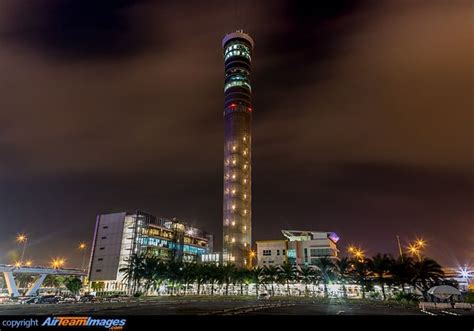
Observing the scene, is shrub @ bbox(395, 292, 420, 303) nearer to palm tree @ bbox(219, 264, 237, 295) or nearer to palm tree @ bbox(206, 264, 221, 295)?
palm tree @ bbox(219, 264, 237, 295)

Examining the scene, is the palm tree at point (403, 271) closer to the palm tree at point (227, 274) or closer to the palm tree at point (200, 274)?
the palm tree at point (227, 274)

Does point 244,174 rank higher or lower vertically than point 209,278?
higher

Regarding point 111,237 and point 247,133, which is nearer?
point 111,237

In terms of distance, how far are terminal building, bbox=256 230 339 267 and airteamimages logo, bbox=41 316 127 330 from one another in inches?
5395

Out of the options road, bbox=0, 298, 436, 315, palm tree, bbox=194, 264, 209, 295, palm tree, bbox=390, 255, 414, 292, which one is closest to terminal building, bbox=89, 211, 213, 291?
palm tree, bbox=194, 264, 209, 295

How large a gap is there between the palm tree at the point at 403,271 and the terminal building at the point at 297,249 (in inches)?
2694

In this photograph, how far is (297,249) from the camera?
508 feet

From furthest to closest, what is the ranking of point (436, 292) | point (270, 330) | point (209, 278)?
point (209, 278), point (436, 292), point (270, 330)

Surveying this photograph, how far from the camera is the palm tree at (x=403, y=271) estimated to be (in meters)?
78.6

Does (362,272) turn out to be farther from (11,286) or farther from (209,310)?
(11,286)

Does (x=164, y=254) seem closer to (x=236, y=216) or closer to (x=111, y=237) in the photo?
(x=111, y=237)

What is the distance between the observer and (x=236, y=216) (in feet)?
597

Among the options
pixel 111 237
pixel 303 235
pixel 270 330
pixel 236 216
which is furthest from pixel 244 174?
pixel 270 330

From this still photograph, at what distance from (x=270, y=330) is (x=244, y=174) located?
16947 centimetres
